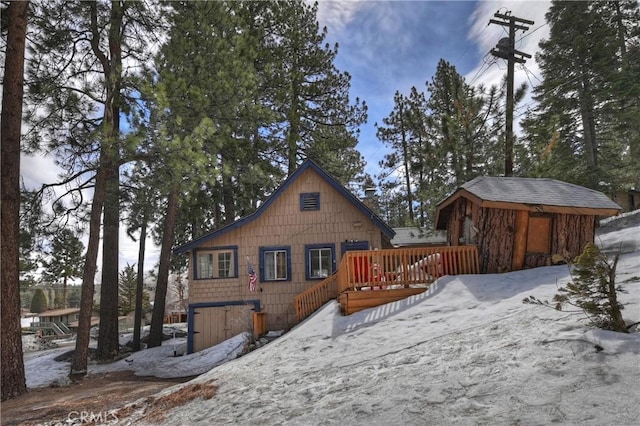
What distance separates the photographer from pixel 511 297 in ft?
22.8

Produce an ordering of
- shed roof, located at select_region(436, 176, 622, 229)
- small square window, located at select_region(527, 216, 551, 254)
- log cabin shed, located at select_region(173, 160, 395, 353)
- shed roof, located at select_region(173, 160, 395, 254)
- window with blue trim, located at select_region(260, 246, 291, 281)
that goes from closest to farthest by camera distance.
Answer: shed roof, located at select_region(436, 176, 622, 229), small square window, located at select_region(527, 216, 551, 254), log cabin shed, located at select_region(173, 160, 395, 353), shed roof, located at select_region(173, 160, 395, 254), window with blue trim, located at select_region(260, 246, 291, 281)

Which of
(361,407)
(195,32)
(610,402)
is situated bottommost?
(361,407)

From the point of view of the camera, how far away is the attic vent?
1484 centimetres

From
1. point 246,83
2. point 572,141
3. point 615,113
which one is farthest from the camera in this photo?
point 572,141

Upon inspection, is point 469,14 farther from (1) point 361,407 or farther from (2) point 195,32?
(1) point 361,407

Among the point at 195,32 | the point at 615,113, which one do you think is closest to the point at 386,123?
the point at 615,113

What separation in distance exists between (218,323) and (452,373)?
11.7 metres

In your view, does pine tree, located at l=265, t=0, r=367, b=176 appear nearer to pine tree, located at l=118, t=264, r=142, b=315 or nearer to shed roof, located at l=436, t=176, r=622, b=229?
shed roof, located at l=436, t=176, r=622, b=229

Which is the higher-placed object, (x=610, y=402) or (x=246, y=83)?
(x=246, y=83)

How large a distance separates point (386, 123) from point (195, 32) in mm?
20947

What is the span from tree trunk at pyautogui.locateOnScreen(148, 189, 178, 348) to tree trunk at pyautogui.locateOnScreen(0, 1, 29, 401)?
7.83m

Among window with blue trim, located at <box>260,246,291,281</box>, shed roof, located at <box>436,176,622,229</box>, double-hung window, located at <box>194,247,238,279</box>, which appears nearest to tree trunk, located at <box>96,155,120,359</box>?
double-hung window, located at <box>194,247,238,279</box>

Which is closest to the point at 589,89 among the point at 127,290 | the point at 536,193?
the point at 536,193

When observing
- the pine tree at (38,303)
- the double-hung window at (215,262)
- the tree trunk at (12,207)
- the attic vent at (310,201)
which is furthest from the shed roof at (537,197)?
the pine tree at (38,303)
